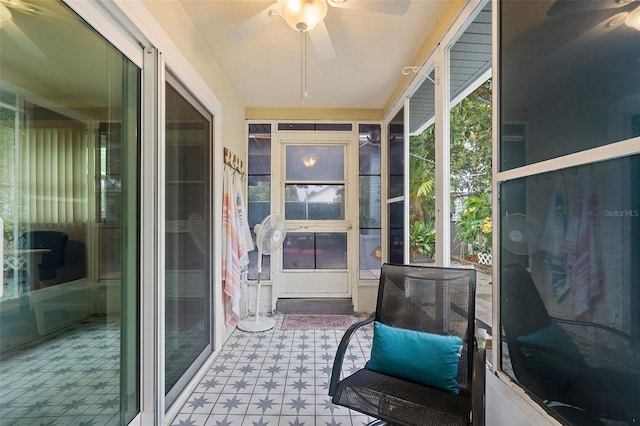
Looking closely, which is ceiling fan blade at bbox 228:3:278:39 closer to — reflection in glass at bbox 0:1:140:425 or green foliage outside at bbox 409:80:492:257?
reflection in glass at bbox 0:1:140:425

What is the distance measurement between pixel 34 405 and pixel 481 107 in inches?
93.8

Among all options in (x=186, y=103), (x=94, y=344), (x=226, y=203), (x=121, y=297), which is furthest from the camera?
(x=226, y=203)

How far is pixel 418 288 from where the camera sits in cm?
167

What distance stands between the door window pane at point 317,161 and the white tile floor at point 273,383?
1.93 metres

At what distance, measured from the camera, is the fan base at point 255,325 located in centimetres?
306

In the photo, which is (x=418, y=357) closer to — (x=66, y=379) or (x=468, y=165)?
(x=468, y=165)

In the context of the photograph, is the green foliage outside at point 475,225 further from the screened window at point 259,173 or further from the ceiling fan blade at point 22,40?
the screened window at point 259,173

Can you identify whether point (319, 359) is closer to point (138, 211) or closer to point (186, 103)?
point (138, 211)

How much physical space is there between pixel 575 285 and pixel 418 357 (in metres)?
0.79

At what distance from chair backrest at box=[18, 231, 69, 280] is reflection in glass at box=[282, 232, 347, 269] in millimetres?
2738

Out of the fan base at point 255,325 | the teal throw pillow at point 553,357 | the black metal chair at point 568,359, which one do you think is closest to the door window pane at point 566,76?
the black metal chair at point 568,359

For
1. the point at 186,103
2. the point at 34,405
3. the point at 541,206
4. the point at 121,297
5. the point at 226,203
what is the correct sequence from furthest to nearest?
the point at 226,203
the point at 186,103
the point at 121,297
the point at 541,206
the point at 34,405

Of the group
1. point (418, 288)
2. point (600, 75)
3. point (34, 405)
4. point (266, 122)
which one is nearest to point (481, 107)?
point (600, 75)

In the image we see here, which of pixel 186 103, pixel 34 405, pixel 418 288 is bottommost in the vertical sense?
pixel 34 405
